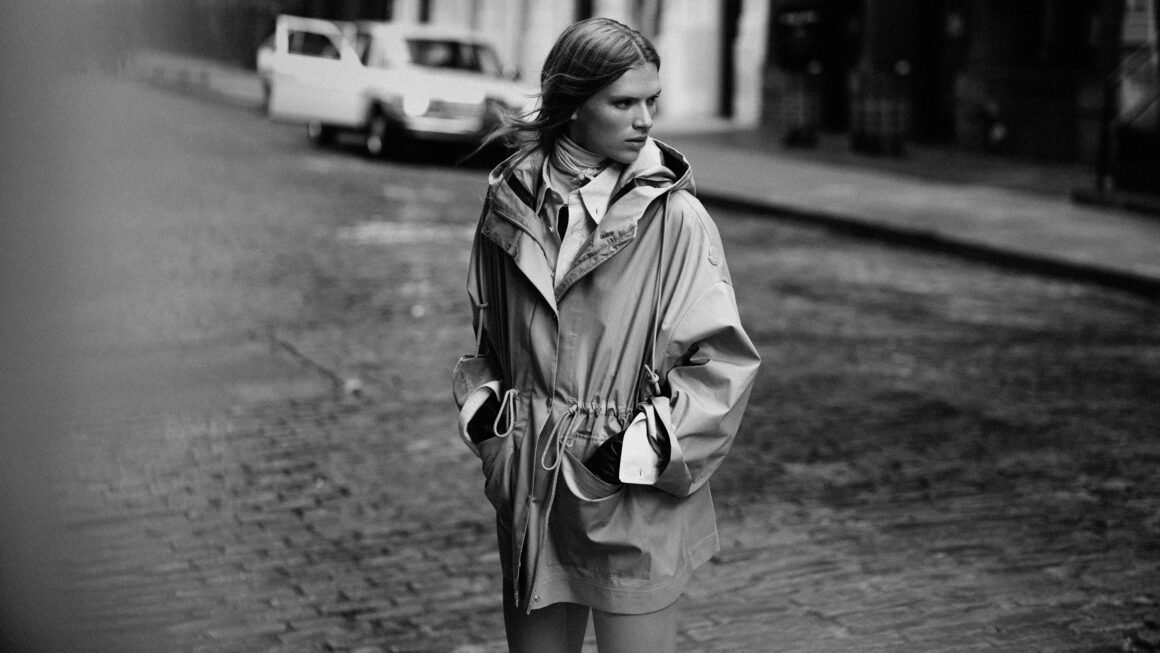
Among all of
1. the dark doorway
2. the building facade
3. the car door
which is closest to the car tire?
the car door

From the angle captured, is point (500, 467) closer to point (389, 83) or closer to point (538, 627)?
point (538, 627)

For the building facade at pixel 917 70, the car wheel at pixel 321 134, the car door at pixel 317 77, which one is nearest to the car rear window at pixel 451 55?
the car door at pixel 317 77

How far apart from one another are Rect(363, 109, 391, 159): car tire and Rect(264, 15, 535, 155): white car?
1 centimetres

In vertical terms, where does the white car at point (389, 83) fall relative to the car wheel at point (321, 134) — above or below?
above

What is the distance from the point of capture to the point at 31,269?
250 centimetres

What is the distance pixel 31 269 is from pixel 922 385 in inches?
239

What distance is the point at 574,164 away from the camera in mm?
2918

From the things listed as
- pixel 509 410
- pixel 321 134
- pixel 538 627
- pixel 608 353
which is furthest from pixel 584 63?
pixel 321 134

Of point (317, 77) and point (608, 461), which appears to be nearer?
point (608, 461)

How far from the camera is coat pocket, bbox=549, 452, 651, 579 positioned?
2.80m

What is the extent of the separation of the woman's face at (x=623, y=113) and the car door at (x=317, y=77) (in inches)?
736

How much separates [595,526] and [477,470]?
361 centimetres

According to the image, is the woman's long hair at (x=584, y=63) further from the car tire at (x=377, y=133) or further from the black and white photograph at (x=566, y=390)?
the car tire at (x=377, y=133)

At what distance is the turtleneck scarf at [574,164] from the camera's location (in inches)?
114
